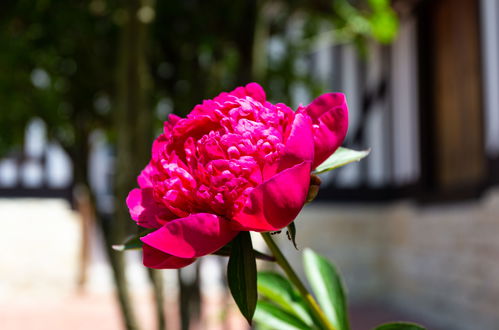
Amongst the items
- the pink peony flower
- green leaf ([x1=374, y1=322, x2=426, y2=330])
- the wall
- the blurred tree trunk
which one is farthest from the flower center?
the wall

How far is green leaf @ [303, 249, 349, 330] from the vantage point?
656mm

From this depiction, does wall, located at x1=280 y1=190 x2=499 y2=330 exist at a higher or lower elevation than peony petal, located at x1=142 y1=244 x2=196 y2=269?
lower

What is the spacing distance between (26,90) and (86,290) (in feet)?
22.4

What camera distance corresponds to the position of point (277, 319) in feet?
2.07

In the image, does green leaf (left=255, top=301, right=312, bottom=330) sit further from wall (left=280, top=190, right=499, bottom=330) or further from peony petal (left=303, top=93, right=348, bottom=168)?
wall (left=280, top=190, right=499, bottom=330)

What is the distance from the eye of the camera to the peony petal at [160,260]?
46 cm

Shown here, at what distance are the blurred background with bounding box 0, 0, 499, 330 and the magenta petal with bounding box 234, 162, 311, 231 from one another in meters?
0.94

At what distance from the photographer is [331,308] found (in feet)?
2.22

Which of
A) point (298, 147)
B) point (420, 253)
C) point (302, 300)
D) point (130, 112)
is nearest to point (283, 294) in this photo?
point (302, 300)

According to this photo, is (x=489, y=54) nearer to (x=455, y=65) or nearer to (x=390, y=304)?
(x=455, y=65)

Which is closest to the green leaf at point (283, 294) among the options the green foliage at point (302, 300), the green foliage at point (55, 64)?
the green foliage at point (302, 300)

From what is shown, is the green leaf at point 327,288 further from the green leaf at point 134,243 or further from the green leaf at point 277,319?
the green leaf at point 134,243

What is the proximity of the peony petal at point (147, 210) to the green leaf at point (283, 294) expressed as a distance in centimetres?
19

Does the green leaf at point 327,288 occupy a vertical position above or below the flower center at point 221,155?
below
